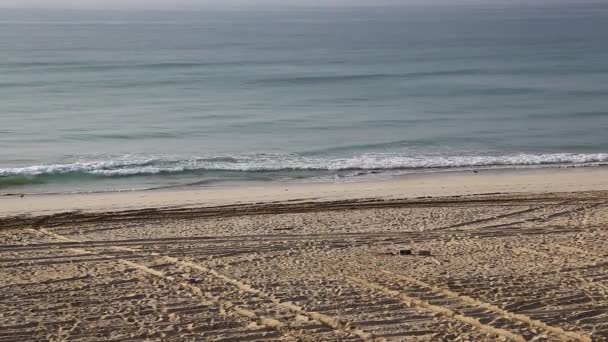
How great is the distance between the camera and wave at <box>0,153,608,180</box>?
20.5 meters

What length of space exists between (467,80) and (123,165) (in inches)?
955

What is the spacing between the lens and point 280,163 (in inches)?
854

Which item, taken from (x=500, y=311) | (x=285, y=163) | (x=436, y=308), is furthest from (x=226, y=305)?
(x=285, y=163)

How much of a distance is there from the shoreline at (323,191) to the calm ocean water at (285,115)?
1.01m

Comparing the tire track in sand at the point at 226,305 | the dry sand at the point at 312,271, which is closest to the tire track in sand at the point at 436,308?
the dry sand at the point at 312,271

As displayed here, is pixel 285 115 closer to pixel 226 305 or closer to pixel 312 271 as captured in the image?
pixel 312 271

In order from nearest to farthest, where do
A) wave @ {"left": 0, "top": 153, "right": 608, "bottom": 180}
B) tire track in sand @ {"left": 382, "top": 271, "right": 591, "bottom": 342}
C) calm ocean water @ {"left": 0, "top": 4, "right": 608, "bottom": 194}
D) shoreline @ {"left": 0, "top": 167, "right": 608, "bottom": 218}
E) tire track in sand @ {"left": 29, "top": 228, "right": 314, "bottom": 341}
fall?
tire track in sand @ {"left": 382, "top": 271, "right": 591, "bottom": 342} → tire track in sand @ {"left": 29, "top": 228, "right": 314, "bottom": 341} → shoreline @ {"left": 0, "top": 167, "right": 608, "bottom": 218} → wave @ {"left": 0, "top": 153, "right": 608, "bottom": 180} → calm ocean water @ {"left": 0, "top": 4, "right": 608, "bottom": 194}

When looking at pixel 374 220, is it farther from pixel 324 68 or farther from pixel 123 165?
pixel 324 68

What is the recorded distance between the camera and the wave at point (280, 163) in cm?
2055

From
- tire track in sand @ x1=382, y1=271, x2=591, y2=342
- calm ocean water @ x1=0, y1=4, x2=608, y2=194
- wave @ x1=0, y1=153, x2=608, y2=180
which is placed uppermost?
calm ocean water @ x1=0, y1=4, x2=608, y2=194

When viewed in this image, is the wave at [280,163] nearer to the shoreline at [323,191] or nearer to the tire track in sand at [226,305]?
the shoreline at [323,191]

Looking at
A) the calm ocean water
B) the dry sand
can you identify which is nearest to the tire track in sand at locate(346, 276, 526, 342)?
the dry sand

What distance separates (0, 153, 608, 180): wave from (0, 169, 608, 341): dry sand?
4.11 m

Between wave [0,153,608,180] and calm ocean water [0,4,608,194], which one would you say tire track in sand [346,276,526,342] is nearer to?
calm ocean water [0,4,608,194]
